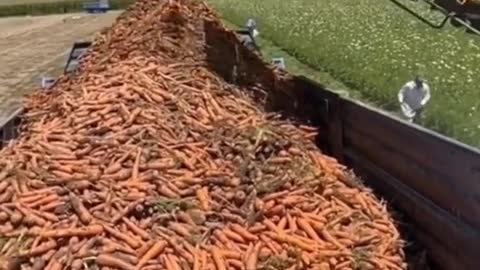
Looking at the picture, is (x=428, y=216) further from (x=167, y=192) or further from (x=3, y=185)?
(x=3, y=185)

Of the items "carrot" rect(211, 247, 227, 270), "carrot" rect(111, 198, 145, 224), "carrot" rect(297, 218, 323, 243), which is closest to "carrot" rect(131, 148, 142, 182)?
"carrot" rect(111, 198, 145, 224)

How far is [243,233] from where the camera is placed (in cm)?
580

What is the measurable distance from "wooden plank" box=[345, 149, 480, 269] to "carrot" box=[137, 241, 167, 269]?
1.48 metres

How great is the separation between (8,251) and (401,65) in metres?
9.86

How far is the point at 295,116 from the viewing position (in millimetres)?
8555

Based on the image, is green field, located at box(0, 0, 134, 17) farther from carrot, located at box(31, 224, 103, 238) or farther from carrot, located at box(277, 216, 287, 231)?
→ carrot, located at box(31, 224, 103, 238)

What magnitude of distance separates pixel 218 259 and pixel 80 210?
2.68 ft

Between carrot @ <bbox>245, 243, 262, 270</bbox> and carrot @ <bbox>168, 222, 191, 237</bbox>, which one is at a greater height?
carrot @ <bbox>168, 222, 191, 237</bbox>

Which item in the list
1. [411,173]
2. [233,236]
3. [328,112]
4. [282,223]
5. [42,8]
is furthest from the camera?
[42,8]

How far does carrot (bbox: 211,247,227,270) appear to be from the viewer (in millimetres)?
5436

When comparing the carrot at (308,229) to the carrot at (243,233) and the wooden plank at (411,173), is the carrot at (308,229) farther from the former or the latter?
the wooden plank at (411,173)

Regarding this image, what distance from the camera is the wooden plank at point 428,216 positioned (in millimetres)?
5410

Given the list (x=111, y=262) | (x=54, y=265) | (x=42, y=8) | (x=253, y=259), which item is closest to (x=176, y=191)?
(x=253, y=259)

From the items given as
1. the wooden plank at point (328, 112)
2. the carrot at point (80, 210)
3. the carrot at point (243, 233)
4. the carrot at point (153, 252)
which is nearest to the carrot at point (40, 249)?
the carrot at point (80, 210)
